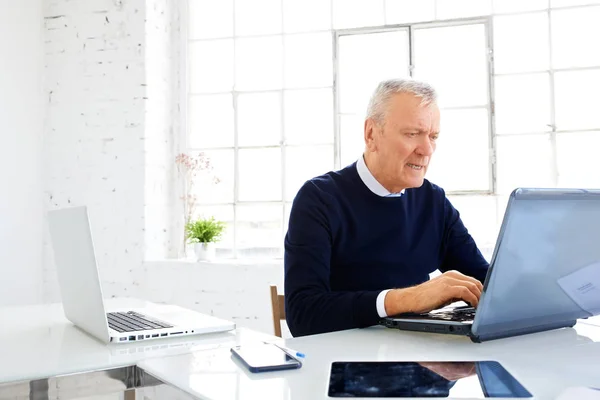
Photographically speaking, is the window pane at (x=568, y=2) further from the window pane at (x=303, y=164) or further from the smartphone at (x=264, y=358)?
the smartphone at (x=264, y=358)

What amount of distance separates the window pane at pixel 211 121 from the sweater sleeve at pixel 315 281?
204cm

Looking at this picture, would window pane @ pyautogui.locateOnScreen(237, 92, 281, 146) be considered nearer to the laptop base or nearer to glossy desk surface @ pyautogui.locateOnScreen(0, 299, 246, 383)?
glossy desk surface @ pyautogui.locateOnScreen(0, 299, 246, 383)

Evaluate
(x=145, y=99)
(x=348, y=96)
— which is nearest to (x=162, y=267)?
(x=145, y=99)

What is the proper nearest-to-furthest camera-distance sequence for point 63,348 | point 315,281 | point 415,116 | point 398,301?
point 63,348 → point 398,301 → point 315,281 → point 415,116

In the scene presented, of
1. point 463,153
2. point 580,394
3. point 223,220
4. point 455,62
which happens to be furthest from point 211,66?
point 580,394

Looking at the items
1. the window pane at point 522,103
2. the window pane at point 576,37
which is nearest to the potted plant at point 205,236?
the window pane at point 522,103

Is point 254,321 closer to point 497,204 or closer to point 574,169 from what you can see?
point 497,204

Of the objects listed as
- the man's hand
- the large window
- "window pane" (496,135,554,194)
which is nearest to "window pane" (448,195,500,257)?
the large window

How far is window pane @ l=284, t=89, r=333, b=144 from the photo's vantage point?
361 cm

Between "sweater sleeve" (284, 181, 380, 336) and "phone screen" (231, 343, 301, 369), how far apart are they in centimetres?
35

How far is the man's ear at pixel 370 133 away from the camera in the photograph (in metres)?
1.88

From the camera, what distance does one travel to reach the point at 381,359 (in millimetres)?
1030

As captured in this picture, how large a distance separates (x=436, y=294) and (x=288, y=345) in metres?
0.35

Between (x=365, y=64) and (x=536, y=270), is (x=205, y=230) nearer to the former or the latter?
(x=365, y=64)
